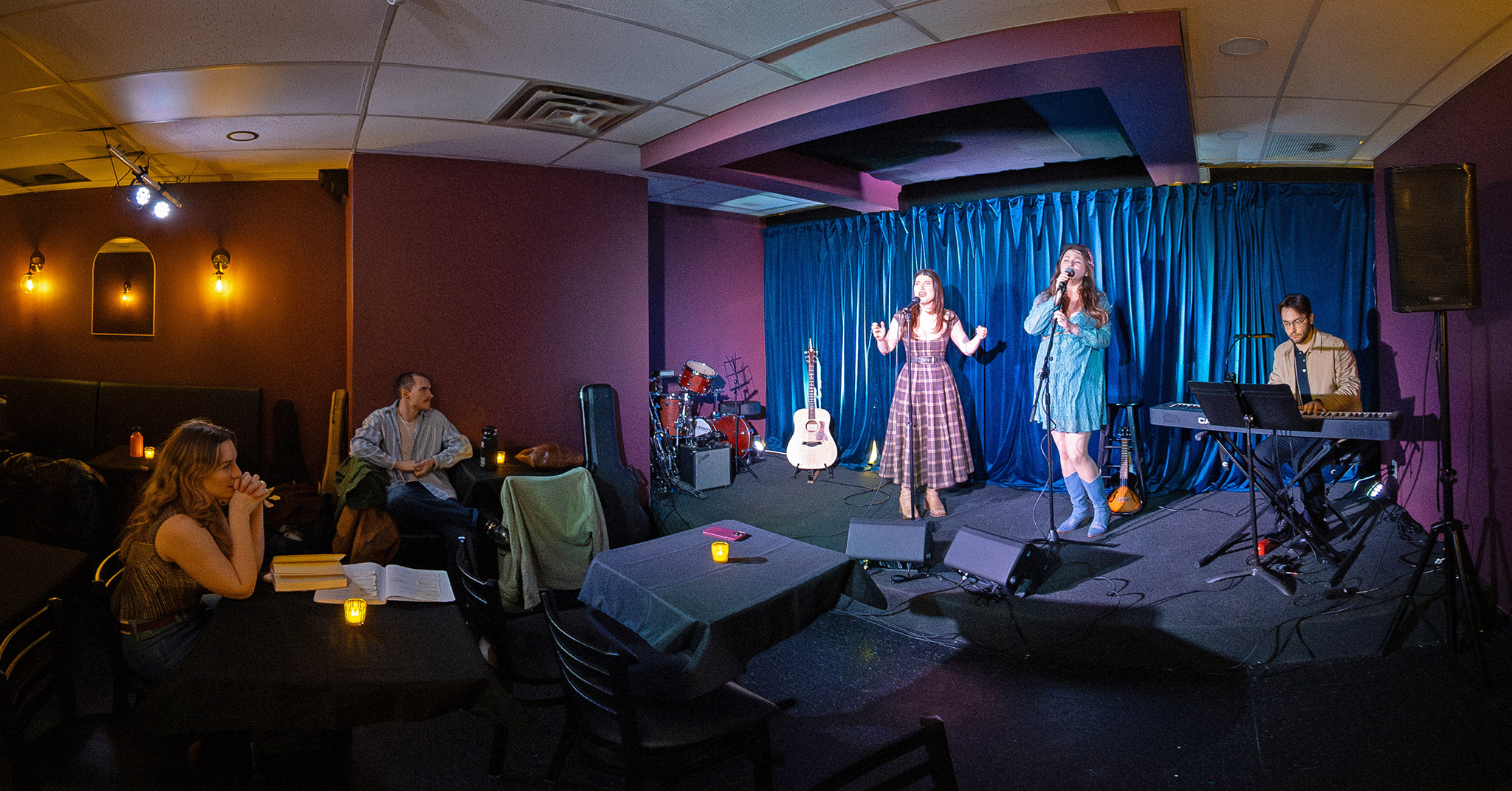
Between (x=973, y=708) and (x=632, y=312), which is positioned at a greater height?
(x=632, y=312)

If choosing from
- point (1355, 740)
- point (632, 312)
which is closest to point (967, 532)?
point (1355, 740)

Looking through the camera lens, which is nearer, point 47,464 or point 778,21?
point 778,21

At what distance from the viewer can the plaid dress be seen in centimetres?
532

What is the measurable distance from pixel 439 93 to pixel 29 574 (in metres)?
2.59

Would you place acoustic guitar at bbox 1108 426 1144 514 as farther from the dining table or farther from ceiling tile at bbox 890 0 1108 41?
ceiling tile at bbox 890 0 1108 41

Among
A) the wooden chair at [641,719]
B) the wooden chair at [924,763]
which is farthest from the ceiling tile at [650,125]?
the wooden chair at [924,763]

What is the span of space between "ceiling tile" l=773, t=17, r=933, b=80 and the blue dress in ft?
6.51

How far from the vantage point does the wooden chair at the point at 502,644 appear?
2.67m

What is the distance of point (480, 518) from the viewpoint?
14.6ft

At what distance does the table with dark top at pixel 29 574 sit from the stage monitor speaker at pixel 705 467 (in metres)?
4.15

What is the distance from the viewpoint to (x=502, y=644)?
2732 mm

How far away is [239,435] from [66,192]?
2730mm

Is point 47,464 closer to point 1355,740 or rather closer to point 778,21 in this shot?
point 778,21

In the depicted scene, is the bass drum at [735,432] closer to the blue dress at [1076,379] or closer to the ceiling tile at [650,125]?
the ceiling tile at [650,125]
